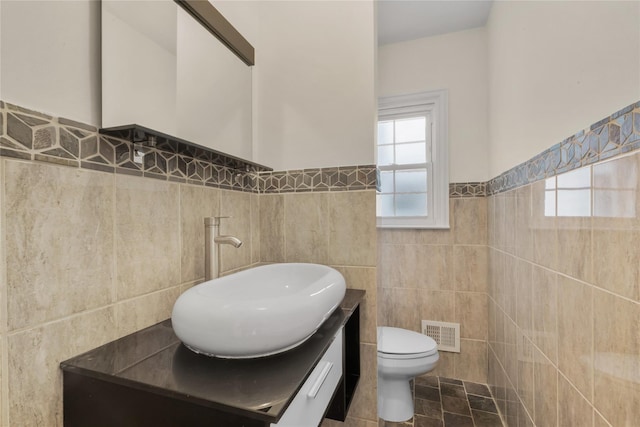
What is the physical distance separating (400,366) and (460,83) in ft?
6.37

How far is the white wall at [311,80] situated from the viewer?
4.10 ft

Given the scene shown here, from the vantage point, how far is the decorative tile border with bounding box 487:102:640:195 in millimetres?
634

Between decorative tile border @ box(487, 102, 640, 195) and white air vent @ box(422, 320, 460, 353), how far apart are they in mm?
1224

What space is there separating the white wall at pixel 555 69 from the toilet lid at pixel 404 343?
1.10 m

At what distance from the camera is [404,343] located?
65.6 inches

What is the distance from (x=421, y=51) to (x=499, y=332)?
2008 millimetres

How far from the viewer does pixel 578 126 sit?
866 millimetres

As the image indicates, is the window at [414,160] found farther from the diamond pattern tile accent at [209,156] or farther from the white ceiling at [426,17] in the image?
the diamond pattern tile accent at [209,156]

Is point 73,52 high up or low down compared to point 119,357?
up

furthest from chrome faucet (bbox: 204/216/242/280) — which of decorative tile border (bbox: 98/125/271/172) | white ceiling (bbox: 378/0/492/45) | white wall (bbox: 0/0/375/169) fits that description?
white ceiling (bbox: 378/0/492/45)

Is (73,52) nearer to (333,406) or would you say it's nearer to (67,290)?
(67,290)

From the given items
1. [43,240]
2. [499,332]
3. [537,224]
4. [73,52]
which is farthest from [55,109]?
[499,332]

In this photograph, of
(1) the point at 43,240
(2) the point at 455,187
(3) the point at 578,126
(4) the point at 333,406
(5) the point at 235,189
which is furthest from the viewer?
(2) the point at 455,187

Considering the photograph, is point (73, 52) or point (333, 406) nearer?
point (73, 52)
